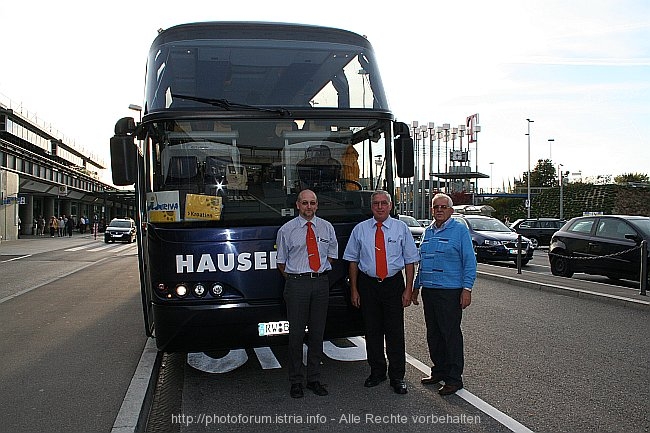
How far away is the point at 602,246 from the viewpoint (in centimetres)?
1539

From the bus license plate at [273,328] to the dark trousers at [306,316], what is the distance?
0.17m

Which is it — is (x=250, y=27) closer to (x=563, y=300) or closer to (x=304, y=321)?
(x=304, y=321)

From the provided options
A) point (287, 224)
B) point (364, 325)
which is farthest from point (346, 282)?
point (287, 224)

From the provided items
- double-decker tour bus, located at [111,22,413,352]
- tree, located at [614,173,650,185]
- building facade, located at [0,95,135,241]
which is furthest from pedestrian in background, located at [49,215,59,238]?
tree, located at [614,173,650,185]

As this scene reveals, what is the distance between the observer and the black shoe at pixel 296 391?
612 cm

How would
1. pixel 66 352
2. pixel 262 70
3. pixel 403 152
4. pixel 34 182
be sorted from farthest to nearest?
pixel 34 182
pixel 66 352
pixel 403 152
pixel 262 70

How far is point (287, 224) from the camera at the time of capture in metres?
6.12

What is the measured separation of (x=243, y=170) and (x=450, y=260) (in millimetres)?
2128

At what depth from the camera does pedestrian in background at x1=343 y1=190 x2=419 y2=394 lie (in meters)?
6.22

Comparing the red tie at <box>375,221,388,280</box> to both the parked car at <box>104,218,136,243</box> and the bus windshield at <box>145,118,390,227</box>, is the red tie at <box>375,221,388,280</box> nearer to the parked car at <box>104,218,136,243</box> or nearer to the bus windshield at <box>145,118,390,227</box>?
the bus windshield at <box>145,118,390,227</box>

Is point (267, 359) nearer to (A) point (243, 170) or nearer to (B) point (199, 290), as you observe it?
(B) point (199, 290)

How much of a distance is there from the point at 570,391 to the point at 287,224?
299 centimetres

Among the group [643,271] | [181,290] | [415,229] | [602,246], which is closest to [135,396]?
[181,290]

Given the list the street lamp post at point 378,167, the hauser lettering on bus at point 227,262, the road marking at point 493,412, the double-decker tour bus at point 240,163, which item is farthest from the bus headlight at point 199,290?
the road marking at point 493,412
